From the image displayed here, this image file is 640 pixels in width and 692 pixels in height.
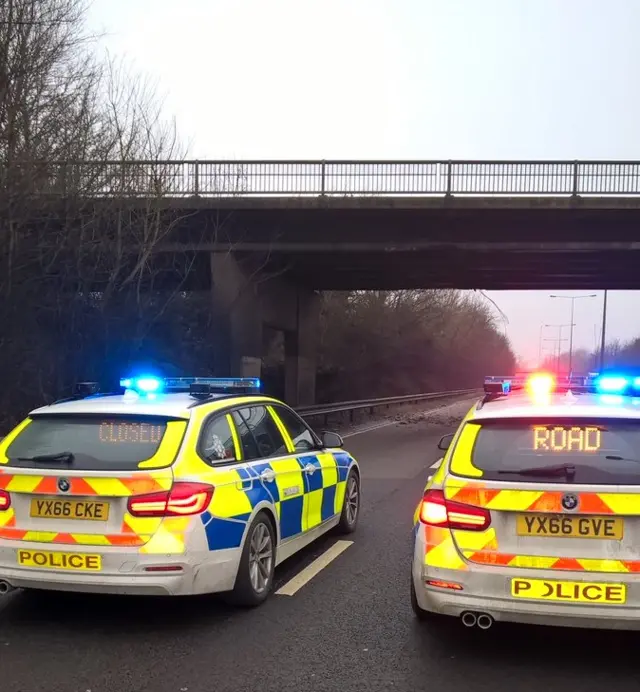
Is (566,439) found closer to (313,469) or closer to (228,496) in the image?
(228,496)

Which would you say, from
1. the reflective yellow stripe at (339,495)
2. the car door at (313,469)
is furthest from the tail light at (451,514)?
the reflective yellow stripe at (339,495)

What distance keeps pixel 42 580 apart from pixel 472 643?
8.61 ft

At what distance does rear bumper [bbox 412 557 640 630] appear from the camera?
3734 millimetres

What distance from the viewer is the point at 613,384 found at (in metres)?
6.02

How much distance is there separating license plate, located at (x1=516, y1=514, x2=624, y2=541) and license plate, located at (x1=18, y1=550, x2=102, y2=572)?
97.8 inches

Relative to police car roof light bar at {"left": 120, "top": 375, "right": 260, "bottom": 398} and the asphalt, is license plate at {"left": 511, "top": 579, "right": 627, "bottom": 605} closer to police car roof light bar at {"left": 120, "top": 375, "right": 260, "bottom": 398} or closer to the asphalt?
the asphalt

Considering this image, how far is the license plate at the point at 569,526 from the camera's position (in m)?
3.83

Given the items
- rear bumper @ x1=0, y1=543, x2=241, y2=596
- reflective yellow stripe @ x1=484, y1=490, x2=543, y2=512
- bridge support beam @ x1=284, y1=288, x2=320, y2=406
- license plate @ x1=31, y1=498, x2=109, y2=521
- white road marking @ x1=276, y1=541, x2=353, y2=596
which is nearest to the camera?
reflective yellow stripe @ x1=484, y1=490, x2=543, y2=512

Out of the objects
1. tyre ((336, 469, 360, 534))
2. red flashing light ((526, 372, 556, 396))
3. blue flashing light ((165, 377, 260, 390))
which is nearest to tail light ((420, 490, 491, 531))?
red flashing light ((526, 372, 556, 396))

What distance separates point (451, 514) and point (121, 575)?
198 centimetres

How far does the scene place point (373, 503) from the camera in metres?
9.41

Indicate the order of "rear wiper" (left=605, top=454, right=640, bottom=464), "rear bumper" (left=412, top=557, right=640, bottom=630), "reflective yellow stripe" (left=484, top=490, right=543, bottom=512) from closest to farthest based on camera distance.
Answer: "rear bumper" (left=412, top=557, right=640, bottom=630) < "reflective yellow stripe" (left=484, top=490, right=543, bottom=512) < "rear wiper" (left=605, top=454, right=640, bottom=464)

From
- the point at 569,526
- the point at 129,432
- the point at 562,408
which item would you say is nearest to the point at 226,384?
the point at 129,432

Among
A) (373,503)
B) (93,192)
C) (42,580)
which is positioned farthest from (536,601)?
(93,192)
